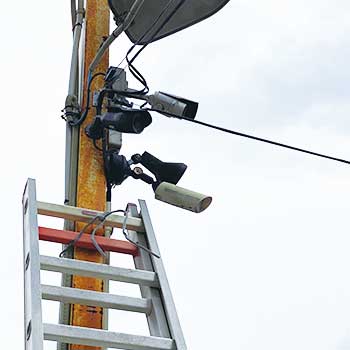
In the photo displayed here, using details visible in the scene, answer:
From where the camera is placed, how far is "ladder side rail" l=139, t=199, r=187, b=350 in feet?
10.3

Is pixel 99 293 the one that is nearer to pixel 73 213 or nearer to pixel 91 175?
pixel 73 213

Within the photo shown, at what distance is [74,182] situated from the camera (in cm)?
388

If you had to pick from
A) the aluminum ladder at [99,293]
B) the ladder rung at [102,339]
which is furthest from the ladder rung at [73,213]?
the ladder rung at [102,339]

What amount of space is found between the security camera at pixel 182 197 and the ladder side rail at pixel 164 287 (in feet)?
0.37

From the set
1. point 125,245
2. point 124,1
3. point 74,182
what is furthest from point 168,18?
point 125,245

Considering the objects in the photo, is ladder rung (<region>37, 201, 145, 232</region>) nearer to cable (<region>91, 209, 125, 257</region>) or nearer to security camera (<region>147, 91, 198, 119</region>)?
cable (<region>91, 209, 125, 257</region>)

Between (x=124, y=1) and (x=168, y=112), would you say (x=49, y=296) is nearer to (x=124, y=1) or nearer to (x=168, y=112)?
(x=168, y=112)

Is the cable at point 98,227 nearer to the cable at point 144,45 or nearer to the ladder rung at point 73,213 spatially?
the ladder rung at point 73,213

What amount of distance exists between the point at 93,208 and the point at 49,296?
77 cm

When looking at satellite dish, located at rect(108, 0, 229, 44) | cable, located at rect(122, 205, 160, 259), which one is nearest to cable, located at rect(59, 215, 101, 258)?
cable, located at rect(122, 205, 160, 259)

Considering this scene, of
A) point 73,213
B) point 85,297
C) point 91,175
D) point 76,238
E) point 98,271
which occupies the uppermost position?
point 91,175

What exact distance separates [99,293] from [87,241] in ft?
1.30

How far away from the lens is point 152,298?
336cm

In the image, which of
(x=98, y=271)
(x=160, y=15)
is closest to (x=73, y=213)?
(x=98, y=271)
